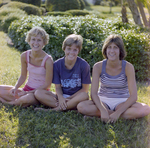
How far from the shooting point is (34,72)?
3580mm

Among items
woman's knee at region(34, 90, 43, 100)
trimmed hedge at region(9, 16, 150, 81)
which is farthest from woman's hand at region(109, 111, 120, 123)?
trimmed hedge at region(9, 16, 150, 81)

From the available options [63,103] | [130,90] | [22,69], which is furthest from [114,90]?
[22,69]

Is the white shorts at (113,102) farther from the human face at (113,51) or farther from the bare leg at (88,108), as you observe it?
the human face at (113,51)

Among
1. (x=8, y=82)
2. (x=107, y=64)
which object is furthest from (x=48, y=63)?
(x=8, y=82)

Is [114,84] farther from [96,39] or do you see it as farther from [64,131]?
[96,39]

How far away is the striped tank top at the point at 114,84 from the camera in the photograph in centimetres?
319

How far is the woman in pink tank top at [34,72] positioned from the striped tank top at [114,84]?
2.75ft

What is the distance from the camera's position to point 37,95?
3.39 metres

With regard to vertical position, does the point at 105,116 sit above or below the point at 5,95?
below

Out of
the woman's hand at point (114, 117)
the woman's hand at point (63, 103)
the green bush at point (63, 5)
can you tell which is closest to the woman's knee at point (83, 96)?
the woman's hand at point (63, 103)

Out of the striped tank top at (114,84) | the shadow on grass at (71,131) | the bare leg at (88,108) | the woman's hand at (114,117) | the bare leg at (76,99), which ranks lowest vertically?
the shadow on grass at (71,131)

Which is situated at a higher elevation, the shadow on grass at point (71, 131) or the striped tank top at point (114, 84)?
the striped tank top at point (114, 84)

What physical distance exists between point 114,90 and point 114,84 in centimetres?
10

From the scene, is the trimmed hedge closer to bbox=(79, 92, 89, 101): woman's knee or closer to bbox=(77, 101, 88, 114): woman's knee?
bbox=(79, 92, 89, 101): woman's knee
